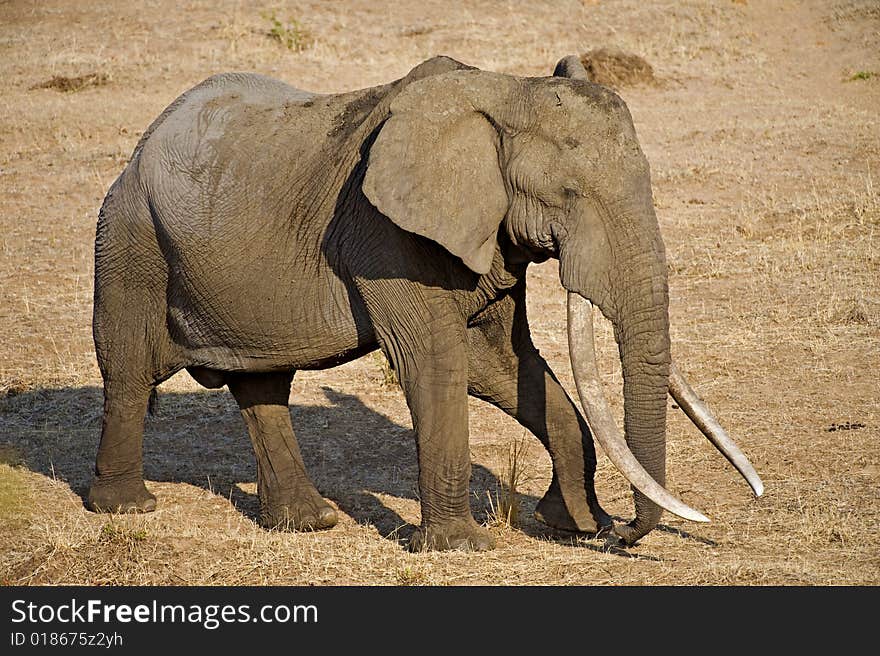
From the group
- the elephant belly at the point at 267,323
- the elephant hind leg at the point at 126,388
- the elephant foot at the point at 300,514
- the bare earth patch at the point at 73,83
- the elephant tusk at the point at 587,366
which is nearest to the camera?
the elephant tusk at the point at 587,366

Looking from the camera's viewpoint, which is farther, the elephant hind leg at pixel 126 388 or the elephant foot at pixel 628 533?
the elephant hind leg at pixel 126 388

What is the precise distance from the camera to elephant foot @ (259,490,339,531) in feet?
23.4

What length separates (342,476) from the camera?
319 inches

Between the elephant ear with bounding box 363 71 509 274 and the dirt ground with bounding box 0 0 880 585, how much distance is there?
149cm

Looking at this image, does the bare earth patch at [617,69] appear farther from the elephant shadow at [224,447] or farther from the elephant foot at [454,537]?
the elephant foot at [454,537]

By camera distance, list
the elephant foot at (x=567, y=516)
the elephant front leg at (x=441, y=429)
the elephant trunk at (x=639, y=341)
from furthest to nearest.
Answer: the elephant foot at (x=567, y=516) < the elephant front leg at (x=441, y=429) < the elephant trunk at (x=639, y=341)

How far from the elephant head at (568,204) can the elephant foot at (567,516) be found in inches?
28.2

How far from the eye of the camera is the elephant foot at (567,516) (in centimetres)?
671

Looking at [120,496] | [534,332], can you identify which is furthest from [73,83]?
[120,496]

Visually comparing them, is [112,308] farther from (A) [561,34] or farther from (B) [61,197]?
(A) [561,34]

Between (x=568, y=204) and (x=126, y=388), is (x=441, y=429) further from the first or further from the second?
(x=126, y=388)

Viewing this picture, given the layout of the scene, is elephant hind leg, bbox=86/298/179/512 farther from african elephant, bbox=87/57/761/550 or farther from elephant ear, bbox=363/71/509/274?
elephant ear, bbox=363/71/509/274

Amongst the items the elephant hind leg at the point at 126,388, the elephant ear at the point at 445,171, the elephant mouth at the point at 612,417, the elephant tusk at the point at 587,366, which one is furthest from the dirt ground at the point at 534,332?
the elephant ear at the point at 445,171

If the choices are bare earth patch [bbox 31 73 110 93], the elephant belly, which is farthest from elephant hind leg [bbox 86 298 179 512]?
bare earth patch [bbox 31 73 110 93]
